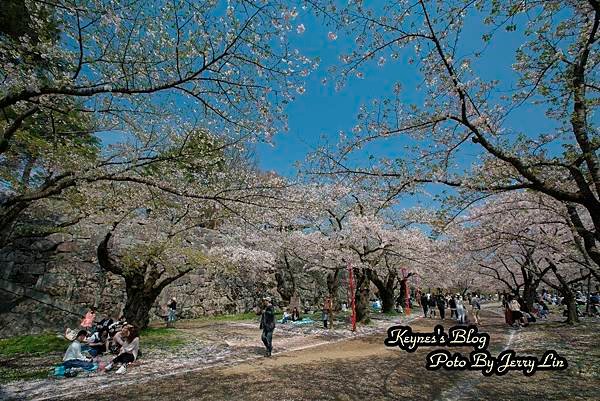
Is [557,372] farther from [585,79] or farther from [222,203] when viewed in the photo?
[222,203]

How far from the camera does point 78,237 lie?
1469 centimetres

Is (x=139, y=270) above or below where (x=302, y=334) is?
above

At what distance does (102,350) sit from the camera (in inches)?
345

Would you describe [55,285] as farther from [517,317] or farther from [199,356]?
[517,317]

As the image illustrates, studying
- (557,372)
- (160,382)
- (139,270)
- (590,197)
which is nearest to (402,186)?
(590,197)

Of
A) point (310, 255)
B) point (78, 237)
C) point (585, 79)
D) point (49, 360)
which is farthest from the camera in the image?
point (310, 255)

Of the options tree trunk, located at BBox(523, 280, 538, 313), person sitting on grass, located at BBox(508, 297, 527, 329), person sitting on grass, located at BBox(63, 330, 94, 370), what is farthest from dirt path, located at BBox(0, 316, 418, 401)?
tree trunk, located at BBox(523, 280, 538, 313)

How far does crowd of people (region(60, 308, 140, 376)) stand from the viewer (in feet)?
23.0

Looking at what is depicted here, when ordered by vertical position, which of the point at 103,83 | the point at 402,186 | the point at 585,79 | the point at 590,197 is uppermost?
the point at 585,79

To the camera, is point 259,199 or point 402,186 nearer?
point 402,186

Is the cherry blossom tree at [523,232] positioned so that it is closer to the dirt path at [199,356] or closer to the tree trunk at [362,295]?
the tree trunk at [362,295]

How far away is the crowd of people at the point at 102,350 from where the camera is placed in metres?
7.00

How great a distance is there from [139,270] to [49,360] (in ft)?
10.8

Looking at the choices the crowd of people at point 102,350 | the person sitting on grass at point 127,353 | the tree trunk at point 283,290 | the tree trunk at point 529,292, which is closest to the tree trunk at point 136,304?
the crowd of people at point 102,350
